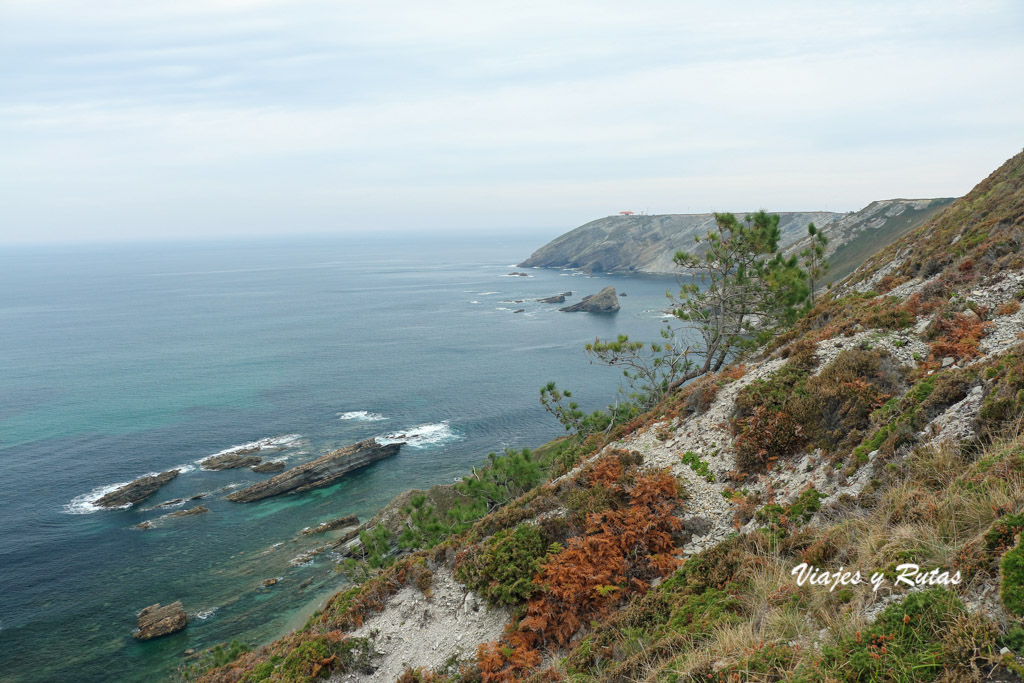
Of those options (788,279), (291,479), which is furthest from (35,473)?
(788,279)

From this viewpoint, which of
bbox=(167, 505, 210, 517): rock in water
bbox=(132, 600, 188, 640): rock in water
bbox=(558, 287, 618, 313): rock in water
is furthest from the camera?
bbox=(558, 287, 618, 313): rock in water

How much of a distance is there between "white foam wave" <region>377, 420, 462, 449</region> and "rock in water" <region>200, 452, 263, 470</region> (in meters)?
13.4

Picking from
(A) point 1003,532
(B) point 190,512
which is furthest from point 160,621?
(A) point 1003,532

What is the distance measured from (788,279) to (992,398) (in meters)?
19.2

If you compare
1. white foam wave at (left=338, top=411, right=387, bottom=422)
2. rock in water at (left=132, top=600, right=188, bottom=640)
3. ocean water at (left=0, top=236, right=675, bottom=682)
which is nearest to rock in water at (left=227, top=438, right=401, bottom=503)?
ocean water at (left=0, top=236, right=675, bottom=682)

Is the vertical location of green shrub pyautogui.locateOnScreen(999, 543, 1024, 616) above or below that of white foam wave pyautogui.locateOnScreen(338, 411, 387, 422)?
above

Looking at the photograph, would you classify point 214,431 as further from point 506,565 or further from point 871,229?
point 871,229

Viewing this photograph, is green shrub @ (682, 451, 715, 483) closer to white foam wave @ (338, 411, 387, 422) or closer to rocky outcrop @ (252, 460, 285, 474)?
rocky outcrop @ (252, 460, 285, 474)

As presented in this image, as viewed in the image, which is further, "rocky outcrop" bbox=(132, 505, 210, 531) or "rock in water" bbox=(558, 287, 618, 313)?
"rock in water" bbox=(558, 287, 618, 313)

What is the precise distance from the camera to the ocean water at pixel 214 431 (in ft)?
119

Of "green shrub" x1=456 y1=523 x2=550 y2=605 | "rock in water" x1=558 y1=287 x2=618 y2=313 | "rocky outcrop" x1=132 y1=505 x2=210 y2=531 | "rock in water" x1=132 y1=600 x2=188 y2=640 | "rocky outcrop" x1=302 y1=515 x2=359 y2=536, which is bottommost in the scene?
"rock in water" x1=132 y1=600 x2=188 y2=640

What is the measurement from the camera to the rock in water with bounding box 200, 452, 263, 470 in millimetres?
56812

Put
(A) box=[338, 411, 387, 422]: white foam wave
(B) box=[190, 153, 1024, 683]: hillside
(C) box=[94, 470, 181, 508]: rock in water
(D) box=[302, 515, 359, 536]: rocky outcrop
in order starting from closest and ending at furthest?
(B) box=[190, 153, 1024, 683]: hillside → (D) box=[302, 515, 359, 536]: rocky outcrop → (C) box=[94, 470, 181, 508]: rock in water → (A) box=[338, 411, 387, 422]: white foam wave

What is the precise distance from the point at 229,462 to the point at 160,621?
80.1 ft
